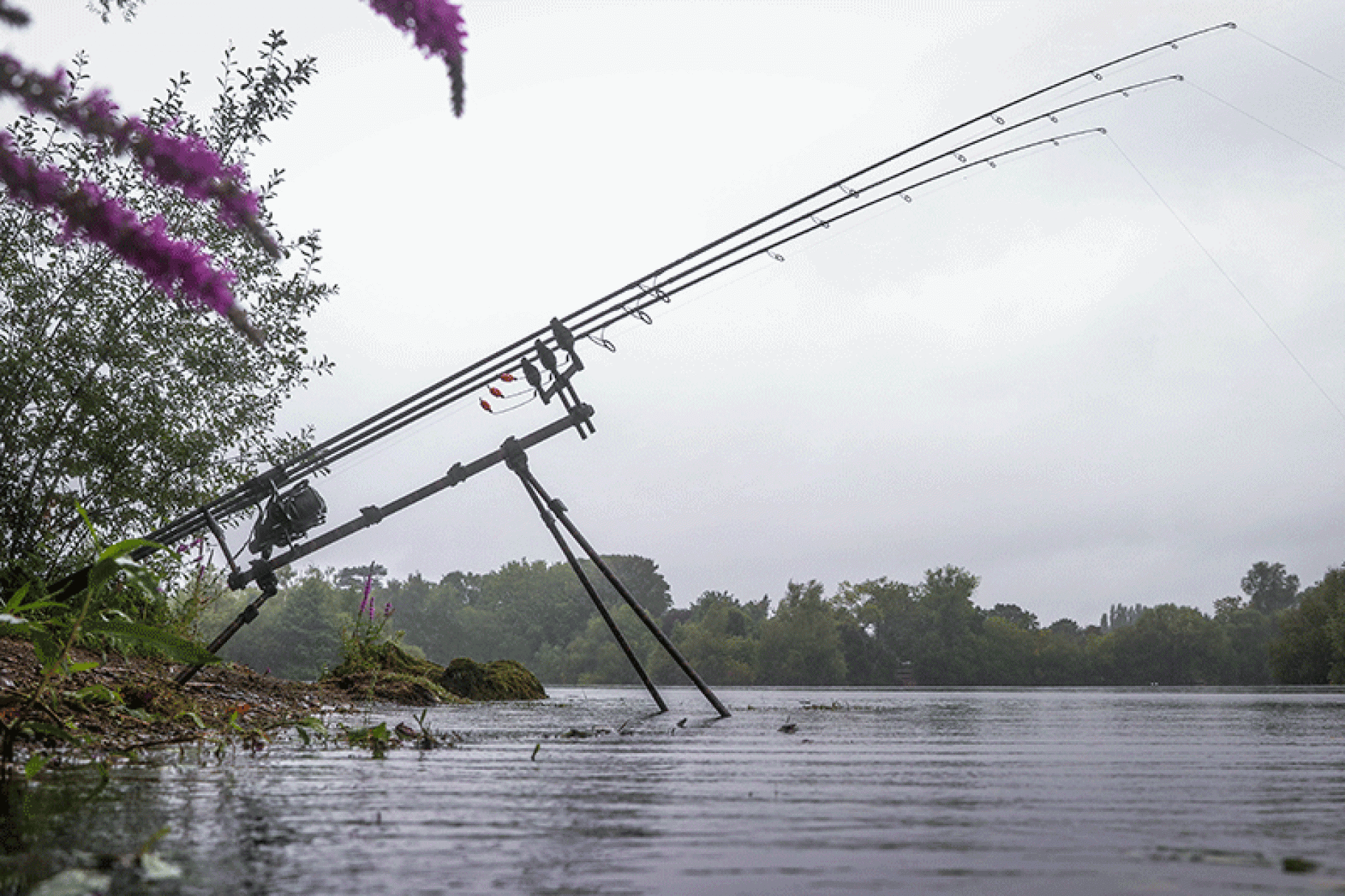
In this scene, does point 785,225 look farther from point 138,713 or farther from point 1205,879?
point 1205,879

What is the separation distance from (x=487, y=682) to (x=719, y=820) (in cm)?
1608

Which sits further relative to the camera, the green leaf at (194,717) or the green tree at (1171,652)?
the green tree at (1171,652)

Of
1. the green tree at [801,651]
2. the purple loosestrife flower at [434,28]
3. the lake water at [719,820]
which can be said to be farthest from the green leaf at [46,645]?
the green tree at [801,651]

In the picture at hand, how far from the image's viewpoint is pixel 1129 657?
313ft

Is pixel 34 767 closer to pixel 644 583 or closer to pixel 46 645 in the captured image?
pixel 46 645

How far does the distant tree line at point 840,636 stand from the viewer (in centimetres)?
8650

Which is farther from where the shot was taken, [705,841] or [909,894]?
[705,841]

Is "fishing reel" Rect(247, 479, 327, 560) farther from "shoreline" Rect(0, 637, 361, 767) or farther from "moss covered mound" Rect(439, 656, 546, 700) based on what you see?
"moss covered mound" Rect(439, 656, 546, 700)

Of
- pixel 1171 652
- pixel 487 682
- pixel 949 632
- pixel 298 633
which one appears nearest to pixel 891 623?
pixel 949 632

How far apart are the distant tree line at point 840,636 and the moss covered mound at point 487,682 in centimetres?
5578

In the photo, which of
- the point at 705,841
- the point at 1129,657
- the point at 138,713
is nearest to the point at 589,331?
the point at 138,713

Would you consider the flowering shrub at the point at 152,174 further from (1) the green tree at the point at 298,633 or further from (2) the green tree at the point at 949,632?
(2) the green tree at the point at 949,632

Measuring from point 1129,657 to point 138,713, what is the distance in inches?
3962

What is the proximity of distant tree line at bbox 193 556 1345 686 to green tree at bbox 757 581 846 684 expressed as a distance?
0.43 ft
